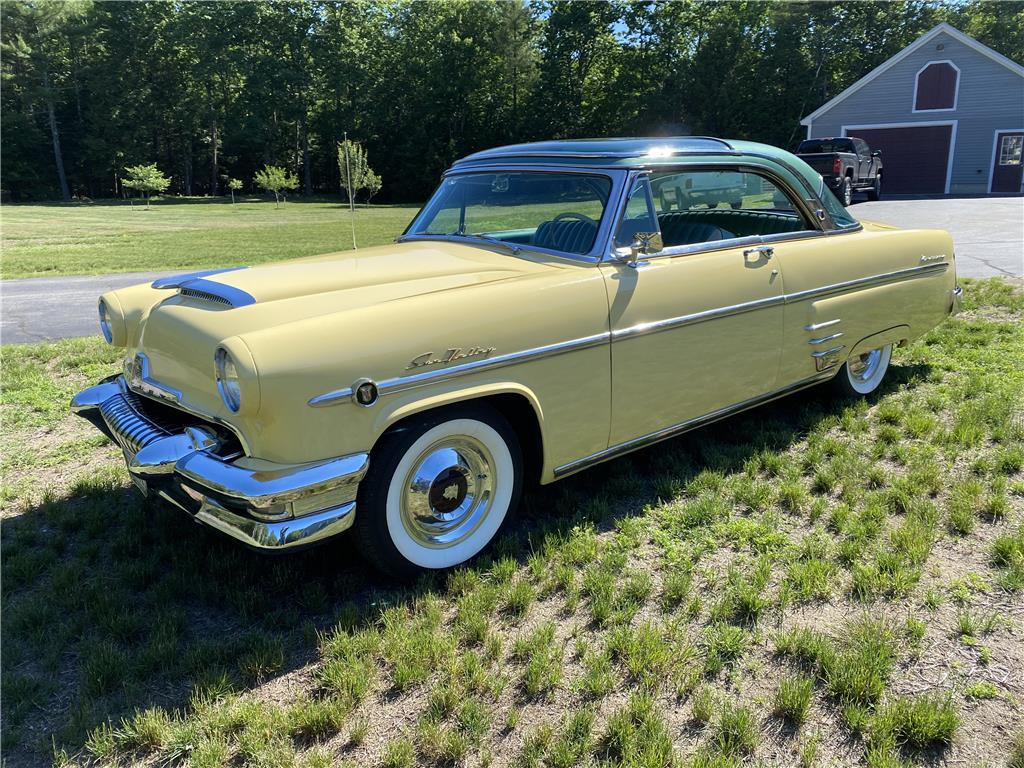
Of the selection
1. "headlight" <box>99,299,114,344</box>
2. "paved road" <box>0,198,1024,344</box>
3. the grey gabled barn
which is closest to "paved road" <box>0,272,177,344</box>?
"paved road" <box>0,198,1024,344</box>

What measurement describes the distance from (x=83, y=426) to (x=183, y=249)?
12164 mm

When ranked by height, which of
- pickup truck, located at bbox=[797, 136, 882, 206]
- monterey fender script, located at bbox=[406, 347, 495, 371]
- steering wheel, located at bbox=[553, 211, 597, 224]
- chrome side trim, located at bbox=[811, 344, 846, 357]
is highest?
pickup truck, located at bbox=[797, 136, 882, 206]

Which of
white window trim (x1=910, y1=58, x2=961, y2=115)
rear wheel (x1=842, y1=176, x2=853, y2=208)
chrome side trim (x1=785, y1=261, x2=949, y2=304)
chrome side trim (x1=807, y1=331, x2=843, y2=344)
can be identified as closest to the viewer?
chrome side trim (x1=785, y1=261, x2=949, y2=304)

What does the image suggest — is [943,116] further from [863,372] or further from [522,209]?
[522,209]

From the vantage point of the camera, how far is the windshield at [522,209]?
3447 mm

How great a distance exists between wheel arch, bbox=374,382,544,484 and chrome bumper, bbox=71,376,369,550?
0.68 feet

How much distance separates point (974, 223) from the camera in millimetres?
15562

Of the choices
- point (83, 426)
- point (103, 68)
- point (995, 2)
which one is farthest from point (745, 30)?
point (83, 426)

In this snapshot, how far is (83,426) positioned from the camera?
4.75 metres

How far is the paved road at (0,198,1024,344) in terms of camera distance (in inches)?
294

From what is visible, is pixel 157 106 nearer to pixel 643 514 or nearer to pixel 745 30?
pixel 745 30

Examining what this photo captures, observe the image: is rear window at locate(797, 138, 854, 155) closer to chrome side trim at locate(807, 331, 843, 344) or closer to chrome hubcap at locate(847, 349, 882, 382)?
chrome hubcap at locate(847, 349, 882, 382)

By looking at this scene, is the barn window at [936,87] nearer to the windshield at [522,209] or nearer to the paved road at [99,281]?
the paved road at [99,281]

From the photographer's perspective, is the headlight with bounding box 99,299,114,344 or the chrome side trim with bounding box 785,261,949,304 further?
the chrome side trim with bounding box 785,261,949,304
